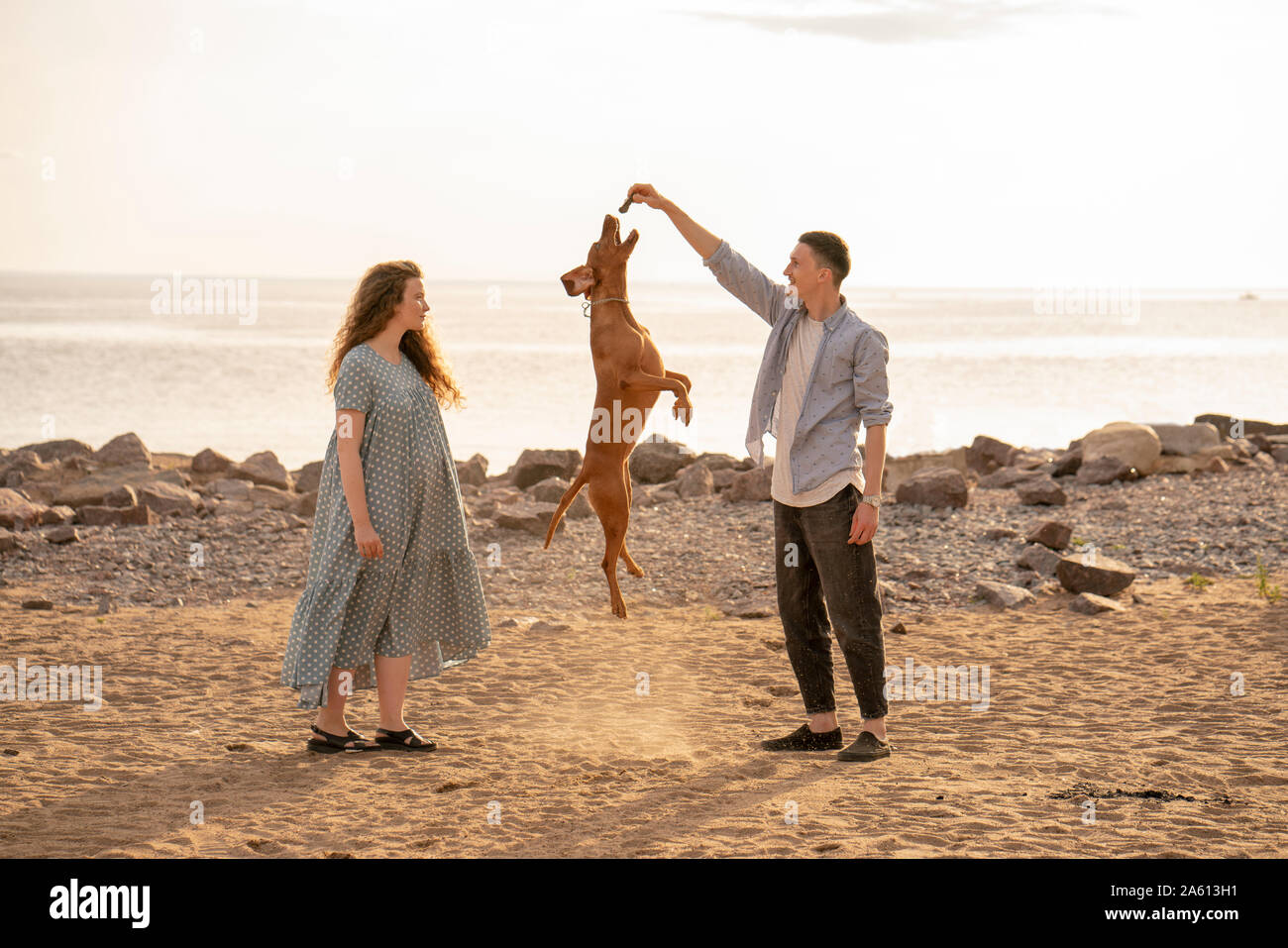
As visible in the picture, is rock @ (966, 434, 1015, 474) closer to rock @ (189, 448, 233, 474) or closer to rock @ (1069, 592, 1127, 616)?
rock @ (1069, 592, 1127, 616)

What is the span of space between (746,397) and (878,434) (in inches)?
1088

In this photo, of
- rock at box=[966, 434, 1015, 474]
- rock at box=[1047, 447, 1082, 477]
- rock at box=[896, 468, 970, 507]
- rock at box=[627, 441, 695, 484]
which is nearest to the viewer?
rock at box=[896, 468, 970, 507]

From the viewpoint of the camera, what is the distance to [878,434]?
18.9 ft

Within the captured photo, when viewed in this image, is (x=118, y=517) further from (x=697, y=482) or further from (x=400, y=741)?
(x=400, y=741)

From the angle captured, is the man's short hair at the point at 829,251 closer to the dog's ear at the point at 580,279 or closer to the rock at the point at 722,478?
the dog's ear at the point at 580,279

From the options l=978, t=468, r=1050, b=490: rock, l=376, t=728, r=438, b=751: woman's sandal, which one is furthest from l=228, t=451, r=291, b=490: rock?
l=376, t=728, r=438, b=751: woman's sandal

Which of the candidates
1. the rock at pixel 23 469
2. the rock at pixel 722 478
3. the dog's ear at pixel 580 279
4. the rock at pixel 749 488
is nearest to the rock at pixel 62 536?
the rock at pixel 23 469

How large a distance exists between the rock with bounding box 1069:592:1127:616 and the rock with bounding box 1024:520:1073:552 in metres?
1.84

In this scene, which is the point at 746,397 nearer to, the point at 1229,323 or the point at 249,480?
the point at 249,480

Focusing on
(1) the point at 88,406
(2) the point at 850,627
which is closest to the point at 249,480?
(2) the point at 850,627

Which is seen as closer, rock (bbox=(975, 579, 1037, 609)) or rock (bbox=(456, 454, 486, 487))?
rock (bbox=(975, 579, 1037, 609))

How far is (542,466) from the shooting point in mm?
16031

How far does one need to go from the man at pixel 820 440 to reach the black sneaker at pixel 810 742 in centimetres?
16

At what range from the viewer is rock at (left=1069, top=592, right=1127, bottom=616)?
32.2ft
